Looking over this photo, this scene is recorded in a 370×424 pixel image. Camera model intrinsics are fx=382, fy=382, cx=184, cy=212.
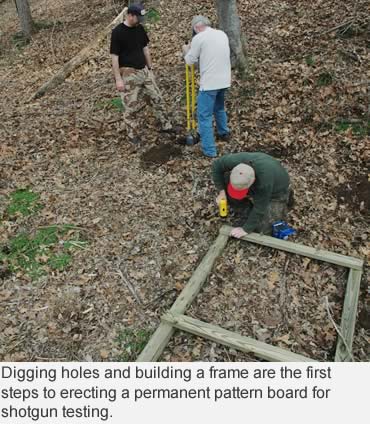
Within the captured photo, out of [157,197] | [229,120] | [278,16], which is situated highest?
[278,16]

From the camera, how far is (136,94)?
6.16m

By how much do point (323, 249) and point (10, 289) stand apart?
3922 millimetres

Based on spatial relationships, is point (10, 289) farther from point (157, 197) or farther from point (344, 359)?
point (344, 359)

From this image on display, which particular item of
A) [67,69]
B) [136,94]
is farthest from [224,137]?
[67,69]

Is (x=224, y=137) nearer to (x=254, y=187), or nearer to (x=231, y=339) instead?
(x=254, y=187)

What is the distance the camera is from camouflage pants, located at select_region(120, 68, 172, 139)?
603 cm

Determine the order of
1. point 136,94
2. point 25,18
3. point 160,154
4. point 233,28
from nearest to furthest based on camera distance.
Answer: point 136,94 < point 160,154 < point 233,28 < point 25,18

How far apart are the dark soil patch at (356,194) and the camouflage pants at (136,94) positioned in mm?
3081

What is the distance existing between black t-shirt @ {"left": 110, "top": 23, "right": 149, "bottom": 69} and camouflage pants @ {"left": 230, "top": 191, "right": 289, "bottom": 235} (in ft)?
Result: 9.27

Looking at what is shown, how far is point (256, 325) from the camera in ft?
13.7

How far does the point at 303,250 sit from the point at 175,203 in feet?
6.38

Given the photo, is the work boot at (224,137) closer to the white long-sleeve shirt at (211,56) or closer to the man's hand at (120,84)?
the white long-sleeve shirt at (211,56)

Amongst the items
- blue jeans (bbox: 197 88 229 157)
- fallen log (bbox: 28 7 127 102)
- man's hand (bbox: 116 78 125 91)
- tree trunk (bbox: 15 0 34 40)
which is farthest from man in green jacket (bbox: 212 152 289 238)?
tree trunk (bbox: 15 0 34 40)
